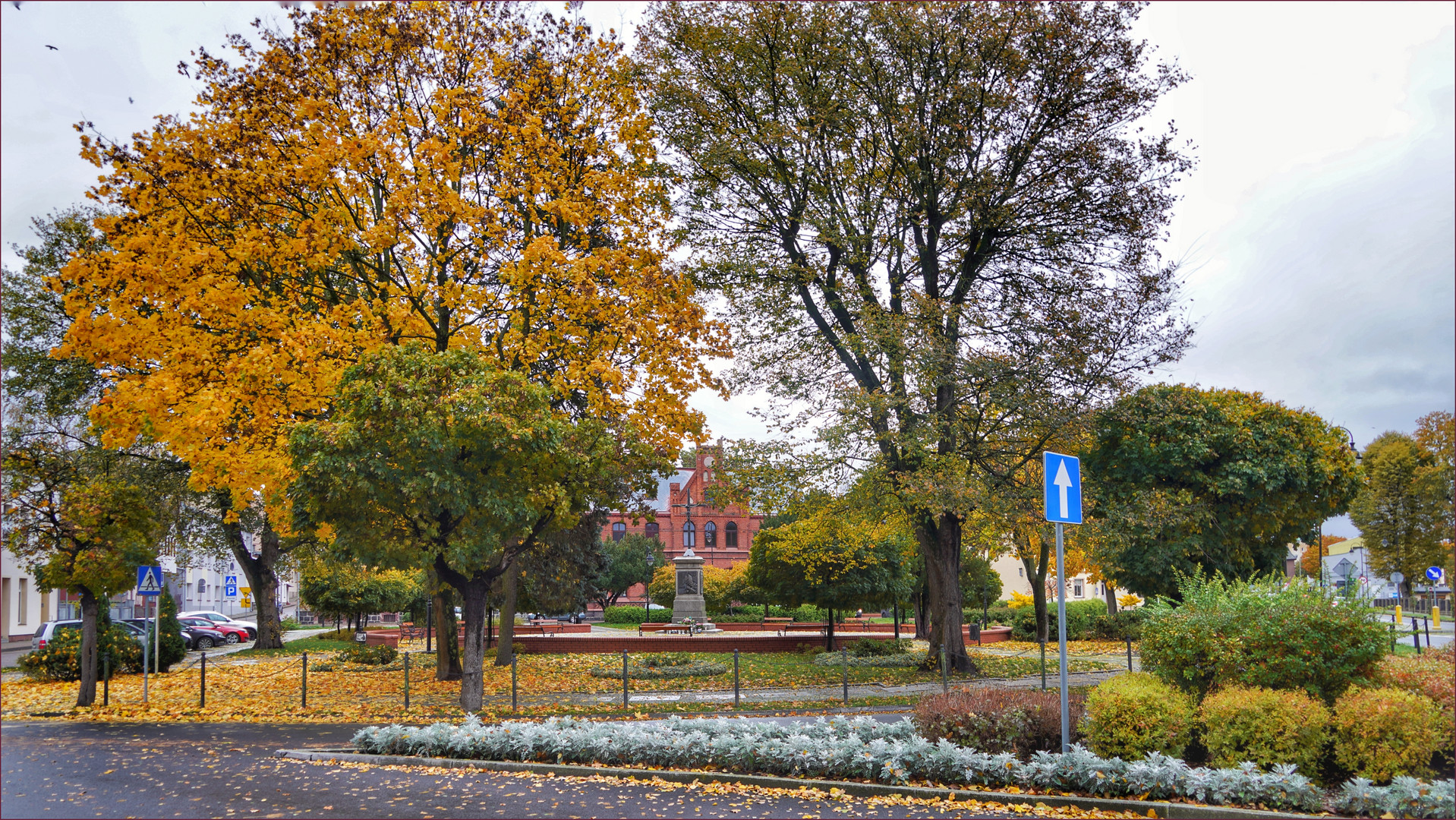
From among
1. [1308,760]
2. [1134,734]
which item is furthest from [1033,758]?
[1308,760]

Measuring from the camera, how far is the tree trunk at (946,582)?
20250 mm

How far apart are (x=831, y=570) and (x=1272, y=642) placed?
19149 millimetres

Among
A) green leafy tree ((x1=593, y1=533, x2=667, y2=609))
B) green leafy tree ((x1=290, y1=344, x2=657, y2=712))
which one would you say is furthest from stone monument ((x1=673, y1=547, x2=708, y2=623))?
green leafy tree ((x1=290, y1=344, x2=657, y2=712))

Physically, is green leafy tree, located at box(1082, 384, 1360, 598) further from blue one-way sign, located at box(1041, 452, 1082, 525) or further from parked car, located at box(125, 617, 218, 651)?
parked car, located at box(125, 617, 218, 651)

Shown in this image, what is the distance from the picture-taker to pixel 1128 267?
1892 centimetres

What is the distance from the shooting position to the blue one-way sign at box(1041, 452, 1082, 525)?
29.0 ft

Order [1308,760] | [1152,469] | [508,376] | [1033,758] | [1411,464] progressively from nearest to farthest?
[1308,760]
[1033,758]
[508,376]
[1152,469]
[1411,464]

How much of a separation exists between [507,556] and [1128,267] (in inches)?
549

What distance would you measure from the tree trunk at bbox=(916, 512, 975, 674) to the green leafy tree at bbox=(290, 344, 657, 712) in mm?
9205

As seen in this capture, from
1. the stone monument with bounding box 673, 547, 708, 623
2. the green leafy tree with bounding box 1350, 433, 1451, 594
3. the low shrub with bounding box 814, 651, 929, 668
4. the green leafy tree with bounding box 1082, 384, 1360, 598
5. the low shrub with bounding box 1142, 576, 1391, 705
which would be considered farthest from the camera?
the green leafy tree with bounding box 1350, 433, 1451, 594

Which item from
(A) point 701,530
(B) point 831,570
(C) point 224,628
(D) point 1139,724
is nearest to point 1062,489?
(D) point 1139,724

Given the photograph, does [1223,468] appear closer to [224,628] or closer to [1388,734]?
[1388,734]

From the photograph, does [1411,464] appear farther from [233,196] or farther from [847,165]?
[233,196]

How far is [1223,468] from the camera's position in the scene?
23312 millimetres
